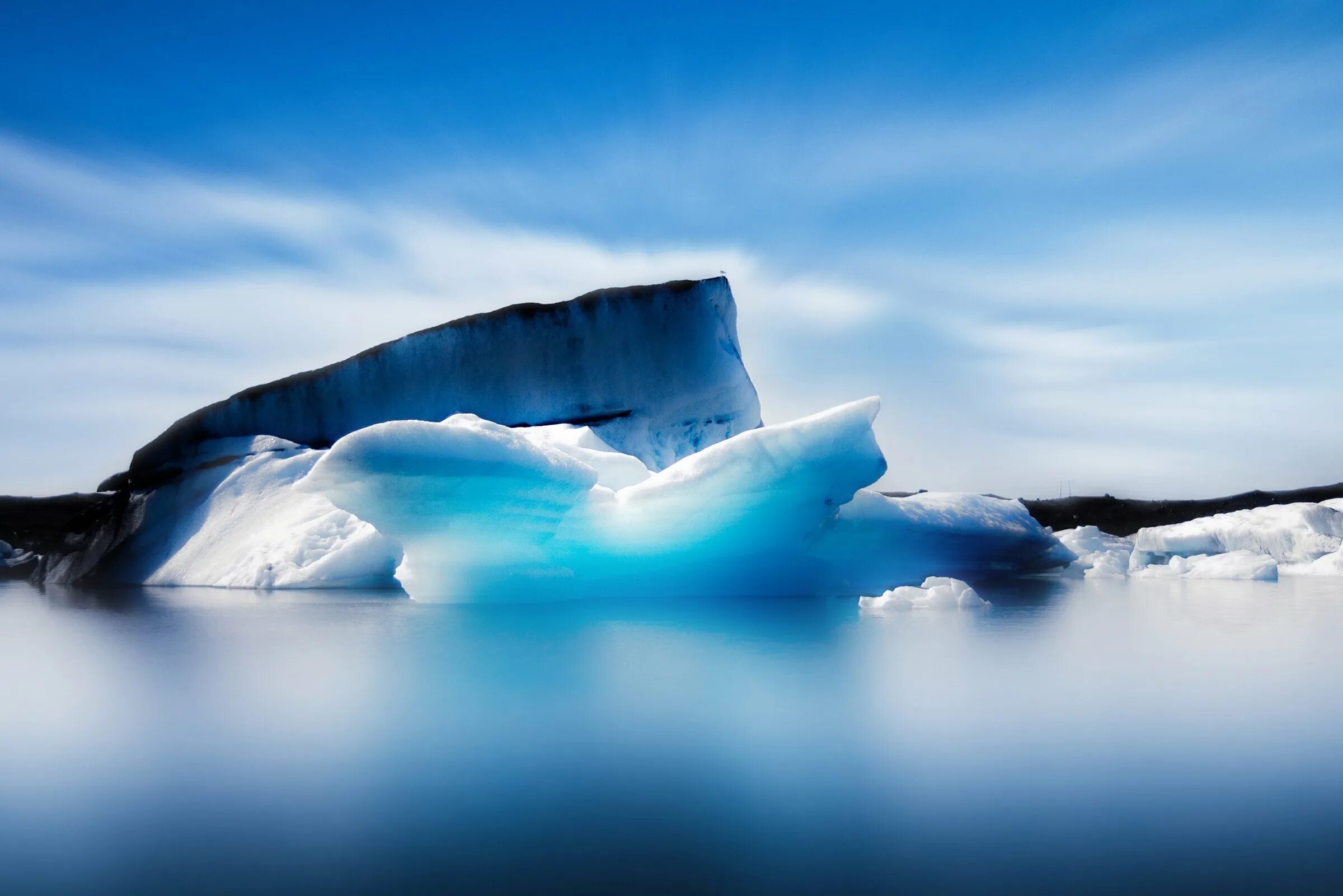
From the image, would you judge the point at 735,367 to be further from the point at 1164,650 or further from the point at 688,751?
the point at 688,751

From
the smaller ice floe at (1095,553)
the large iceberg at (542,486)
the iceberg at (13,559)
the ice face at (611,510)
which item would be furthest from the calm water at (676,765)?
the iceberg at (13,559)

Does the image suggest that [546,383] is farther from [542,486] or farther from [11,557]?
[11,557]

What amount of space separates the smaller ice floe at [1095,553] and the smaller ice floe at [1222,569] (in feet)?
1.41

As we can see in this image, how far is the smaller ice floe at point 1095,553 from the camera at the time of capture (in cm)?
991

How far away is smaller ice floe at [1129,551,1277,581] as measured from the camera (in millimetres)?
8469

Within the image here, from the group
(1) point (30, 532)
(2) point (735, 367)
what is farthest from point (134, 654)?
(1) point (30, 532)

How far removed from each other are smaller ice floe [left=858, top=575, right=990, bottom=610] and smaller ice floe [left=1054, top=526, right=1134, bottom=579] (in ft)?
A: 14.5

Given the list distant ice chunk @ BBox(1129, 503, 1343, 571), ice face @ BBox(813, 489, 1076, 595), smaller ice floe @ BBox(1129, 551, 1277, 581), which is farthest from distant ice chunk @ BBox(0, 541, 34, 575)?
distant ice chunk @ BBox(1129, 503, 1343, 571)

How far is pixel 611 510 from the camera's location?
5145 mm

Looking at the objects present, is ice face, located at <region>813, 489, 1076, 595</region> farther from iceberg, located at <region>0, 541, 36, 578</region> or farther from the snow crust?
iceberg, located at <region>0, 541, 36, 578</region>

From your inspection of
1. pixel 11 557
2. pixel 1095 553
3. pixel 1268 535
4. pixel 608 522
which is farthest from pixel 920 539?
pixel 11 557

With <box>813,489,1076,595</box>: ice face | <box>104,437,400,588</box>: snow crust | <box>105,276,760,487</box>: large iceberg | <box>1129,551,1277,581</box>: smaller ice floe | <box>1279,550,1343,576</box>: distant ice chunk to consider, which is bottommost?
<box>1279,550,1343,576</box>: distant ice chunk

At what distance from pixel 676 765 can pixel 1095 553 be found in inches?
424

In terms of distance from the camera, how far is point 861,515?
6242 mm
